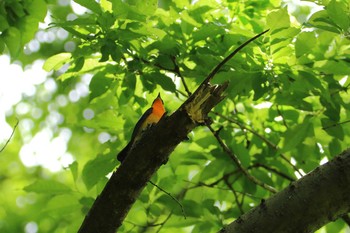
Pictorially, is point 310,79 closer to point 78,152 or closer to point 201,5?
point 201,5

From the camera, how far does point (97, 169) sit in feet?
10.5

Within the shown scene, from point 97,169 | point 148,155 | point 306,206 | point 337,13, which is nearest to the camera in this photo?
point 148,155

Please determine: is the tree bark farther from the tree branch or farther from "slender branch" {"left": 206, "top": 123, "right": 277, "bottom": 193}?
"slender branch" {"left": 206, "top": 123, "right": 277, "bottom": 193}

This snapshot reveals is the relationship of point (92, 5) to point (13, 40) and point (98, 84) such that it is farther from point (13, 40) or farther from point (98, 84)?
Result: point (98, 84)

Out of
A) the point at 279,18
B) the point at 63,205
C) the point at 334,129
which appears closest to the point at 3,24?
the point at 63,205

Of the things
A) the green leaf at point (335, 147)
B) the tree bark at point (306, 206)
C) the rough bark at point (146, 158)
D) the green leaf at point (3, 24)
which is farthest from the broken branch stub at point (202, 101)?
the green leaf at point (335, 147)

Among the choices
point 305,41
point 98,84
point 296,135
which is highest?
point 98,84

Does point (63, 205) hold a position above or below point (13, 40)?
below

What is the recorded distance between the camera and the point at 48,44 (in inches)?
363

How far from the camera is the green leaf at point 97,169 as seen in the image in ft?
10.4

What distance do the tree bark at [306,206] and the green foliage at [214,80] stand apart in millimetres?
783

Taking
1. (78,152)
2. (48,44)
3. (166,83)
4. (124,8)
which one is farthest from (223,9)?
(48,44)

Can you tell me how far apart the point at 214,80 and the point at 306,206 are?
1.07m

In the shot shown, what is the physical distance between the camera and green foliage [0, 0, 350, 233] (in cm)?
290
